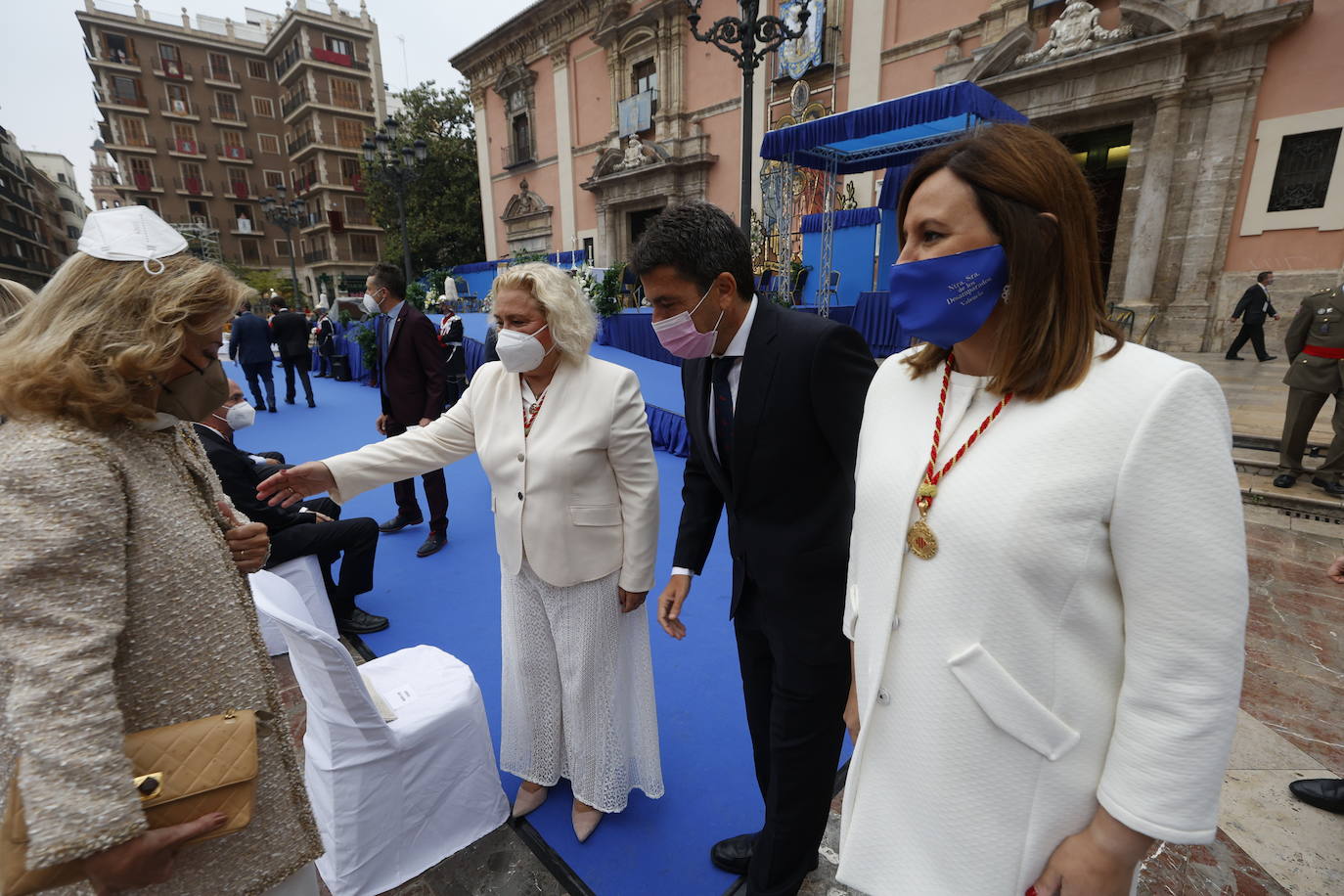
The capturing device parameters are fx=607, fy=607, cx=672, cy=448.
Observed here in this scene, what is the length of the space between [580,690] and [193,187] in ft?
163

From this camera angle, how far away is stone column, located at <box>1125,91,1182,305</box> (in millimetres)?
→ 8680

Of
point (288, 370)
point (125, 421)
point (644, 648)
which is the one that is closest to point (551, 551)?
point (644, 648)

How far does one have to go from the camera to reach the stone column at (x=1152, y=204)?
8.68m

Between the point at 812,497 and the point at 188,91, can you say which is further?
the point at 188,91

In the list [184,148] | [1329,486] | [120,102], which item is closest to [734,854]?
[1329,486]

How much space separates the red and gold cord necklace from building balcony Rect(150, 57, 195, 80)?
52.9m

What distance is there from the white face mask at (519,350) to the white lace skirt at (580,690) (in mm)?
627

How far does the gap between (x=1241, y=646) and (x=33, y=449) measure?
5.22 ft

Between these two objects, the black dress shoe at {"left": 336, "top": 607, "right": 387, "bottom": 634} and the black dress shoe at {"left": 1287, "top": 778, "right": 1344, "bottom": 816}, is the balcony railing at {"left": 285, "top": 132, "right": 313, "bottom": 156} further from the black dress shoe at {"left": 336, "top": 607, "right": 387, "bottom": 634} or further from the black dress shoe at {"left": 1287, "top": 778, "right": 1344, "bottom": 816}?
the black dress shoe at {"left": 1287, "top": 778, "right": 1344, "bottom": 816}

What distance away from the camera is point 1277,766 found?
211cm

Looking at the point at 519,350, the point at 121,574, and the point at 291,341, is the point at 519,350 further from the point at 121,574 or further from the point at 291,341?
the point at 291,341

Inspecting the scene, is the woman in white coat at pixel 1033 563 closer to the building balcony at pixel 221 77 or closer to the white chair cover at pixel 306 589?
the white chair cover at pixel 306 589

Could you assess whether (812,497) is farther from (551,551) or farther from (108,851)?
(108,851)

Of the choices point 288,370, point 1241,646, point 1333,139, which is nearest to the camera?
point 1241,646
